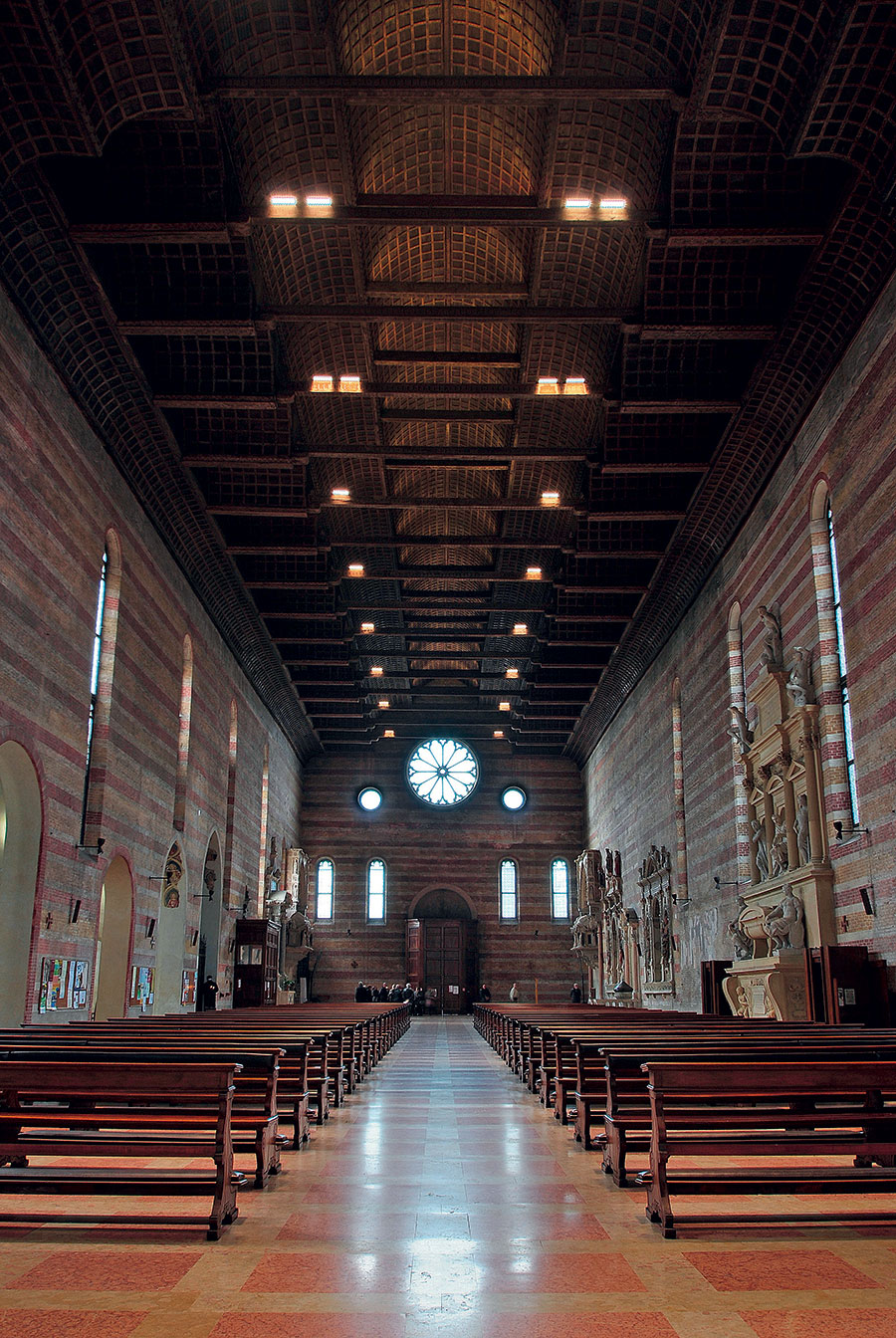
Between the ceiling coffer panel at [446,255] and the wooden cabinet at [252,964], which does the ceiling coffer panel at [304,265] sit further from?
the wooden cabinet at [252,964]

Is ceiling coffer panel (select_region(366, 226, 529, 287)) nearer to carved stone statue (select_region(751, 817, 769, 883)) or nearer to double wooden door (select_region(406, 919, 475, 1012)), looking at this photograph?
carved stone statue (select_region(751, 817, 769, 883))

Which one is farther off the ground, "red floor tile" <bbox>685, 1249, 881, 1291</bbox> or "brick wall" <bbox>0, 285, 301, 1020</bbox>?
"brick wall" <bbox>0, 285, 301, 1020</bbox>

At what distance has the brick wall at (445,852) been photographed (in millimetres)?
44656

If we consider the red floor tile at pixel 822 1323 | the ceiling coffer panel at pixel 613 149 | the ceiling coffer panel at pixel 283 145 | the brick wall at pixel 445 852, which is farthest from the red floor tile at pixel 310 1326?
the brick wall at pixel 445 852

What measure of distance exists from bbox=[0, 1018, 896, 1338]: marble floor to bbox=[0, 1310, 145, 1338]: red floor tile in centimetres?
1

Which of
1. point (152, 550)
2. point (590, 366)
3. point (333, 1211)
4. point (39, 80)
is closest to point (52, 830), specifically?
point (152, 550)

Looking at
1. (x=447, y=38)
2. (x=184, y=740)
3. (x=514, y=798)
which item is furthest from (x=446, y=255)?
(x=514, y=798)

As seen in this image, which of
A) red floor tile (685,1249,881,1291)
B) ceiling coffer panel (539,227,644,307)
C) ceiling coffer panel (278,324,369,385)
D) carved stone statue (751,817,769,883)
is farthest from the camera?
ceiling coffer panel (278,324,369,385)

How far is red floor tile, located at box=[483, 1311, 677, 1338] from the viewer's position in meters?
4.27

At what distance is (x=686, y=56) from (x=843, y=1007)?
1243 centimetres

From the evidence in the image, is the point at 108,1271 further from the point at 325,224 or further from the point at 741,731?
the point at 741,731

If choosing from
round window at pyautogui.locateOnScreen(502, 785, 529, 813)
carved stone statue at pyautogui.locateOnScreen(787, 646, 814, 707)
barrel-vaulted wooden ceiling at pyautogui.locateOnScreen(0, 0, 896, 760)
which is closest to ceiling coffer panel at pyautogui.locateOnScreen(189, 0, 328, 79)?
barrel-vaulted wooden ceiling at pyautogui.locateOnScreen(0, 0, 896, 760)

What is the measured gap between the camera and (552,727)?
43031 mm

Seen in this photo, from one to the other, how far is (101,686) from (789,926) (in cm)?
1206
